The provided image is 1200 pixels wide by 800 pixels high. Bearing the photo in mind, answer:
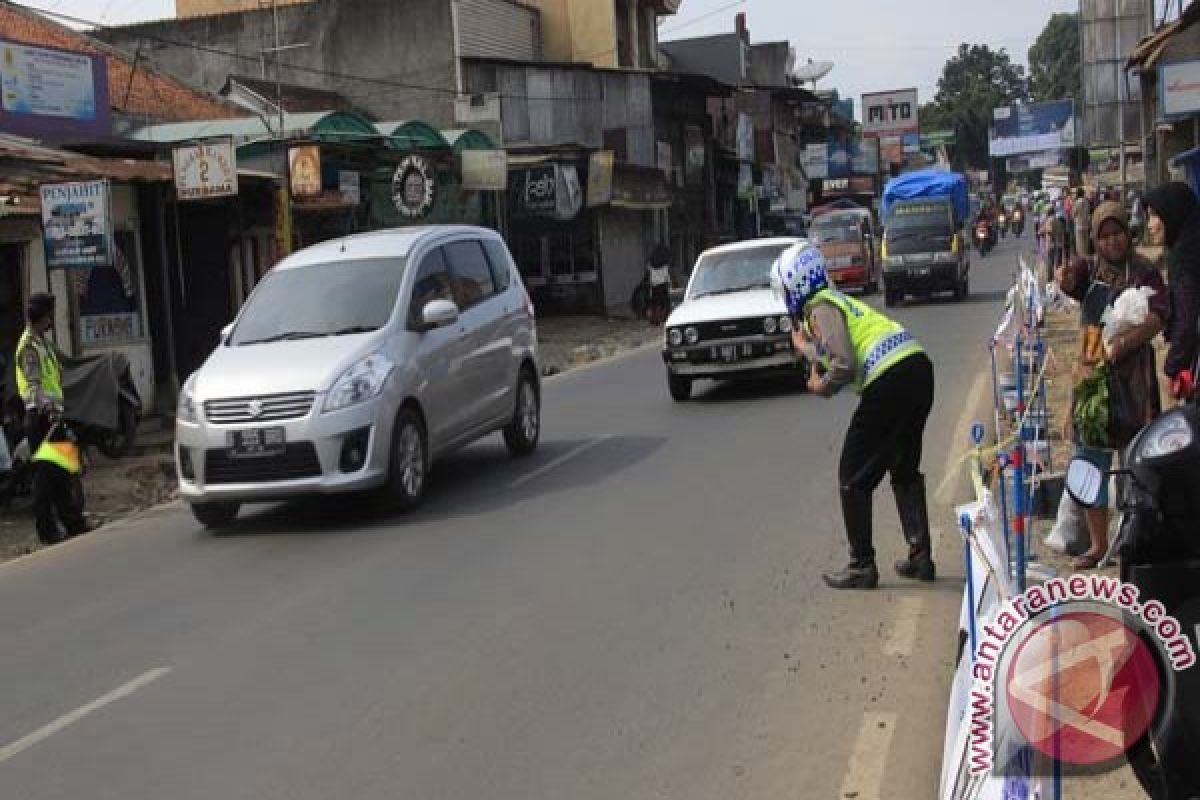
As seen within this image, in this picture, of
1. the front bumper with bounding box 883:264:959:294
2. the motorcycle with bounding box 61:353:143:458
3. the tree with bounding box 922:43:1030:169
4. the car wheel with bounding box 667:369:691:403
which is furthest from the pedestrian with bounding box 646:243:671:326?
the tree with bounding box 922:43:1030:169

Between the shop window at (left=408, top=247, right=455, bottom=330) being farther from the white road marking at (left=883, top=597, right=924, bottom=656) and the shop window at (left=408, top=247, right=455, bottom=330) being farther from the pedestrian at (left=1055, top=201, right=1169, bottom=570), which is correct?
the pedestrian at (left=1055, top=201, right=1169, bottom=570)

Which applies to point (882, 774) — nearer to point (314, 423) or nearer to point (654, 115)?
point (314, 423)

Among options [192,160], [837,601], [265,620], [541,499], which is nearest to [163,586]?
[265,620]

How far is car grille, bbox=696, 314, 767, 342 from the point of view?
Result: 16.1 metres

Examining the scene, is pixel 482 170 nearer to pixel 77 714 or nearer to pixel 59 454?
pixel 59 454

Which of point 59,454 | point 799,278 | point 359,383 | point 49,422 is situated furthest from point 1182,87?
point 59,454

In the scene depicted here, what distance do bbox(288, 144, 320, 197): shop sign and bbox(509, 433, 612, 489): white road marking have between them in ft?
31.3

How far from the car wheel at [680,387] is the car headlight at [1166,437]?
12.9 meters

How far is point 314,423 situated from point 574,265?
26.4m

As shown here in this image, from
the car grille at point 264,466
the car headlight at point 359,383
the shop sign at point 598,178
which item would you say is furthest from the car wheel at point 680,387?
the shop sign at point 598,178

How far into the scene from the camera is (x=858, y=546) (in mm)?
7246

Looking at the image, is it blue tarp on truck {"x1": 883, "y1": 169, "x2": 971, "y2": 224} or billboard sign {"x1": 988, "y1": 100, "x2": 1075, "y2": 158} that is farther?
billboard sign {"x1": 988, "y1": 100, "x2": 1075, "y2": 158}

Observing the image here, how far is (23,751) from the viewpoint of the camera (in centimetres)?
573

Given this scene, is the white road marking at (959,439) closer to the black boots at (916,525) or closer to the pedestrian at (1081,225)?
the black boots at (916,525)
